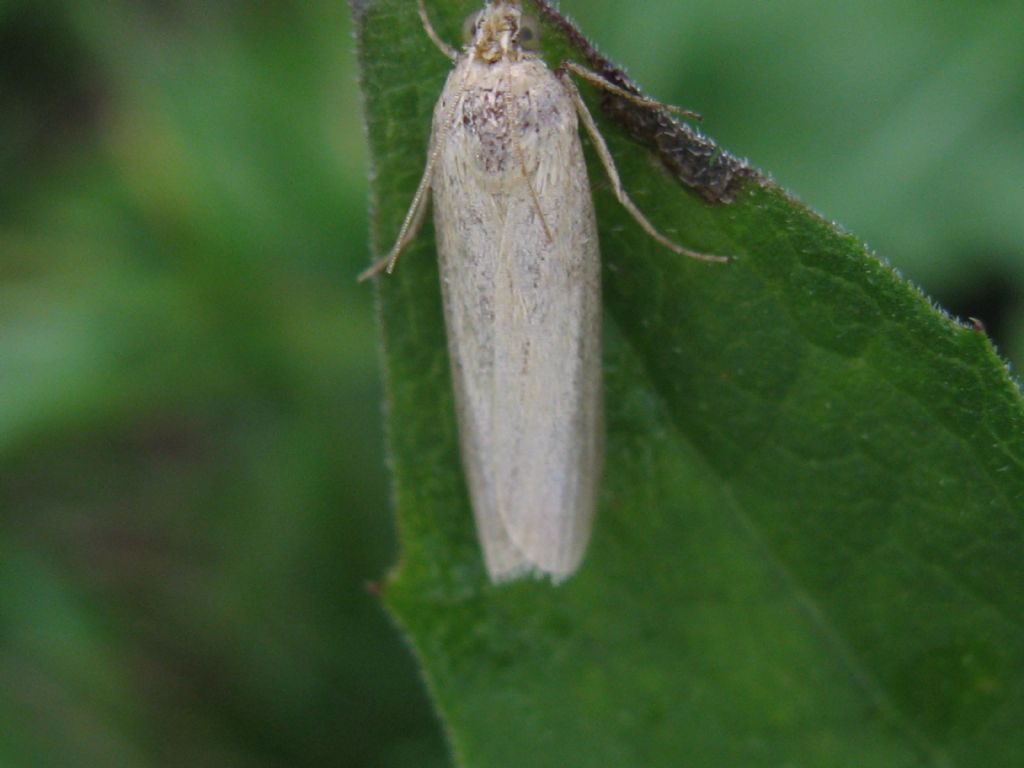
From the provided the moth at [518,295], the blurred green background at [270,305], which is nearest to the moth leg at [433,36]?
the moth at [518,295]

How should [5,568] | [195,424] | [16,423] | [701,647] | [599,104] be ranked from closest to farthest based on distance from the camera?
[599,104]
[701,647]
[16,423]
[5,568]
[195,424]

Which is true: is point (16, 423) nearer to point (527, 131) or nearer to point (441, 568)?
point (441, 568)

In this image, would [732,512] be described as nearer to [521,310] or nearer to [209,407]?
[521,310]

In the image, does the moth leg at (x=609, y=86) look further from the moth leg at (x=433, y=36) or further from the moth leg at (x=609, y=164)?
the moth leg at (x=433, y=36)

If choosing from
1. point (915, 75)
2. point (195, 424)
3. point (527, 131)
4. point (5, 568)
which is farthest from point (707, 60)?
point (5, 568)

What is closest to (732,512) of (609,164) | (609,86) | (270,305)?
(609,164)
